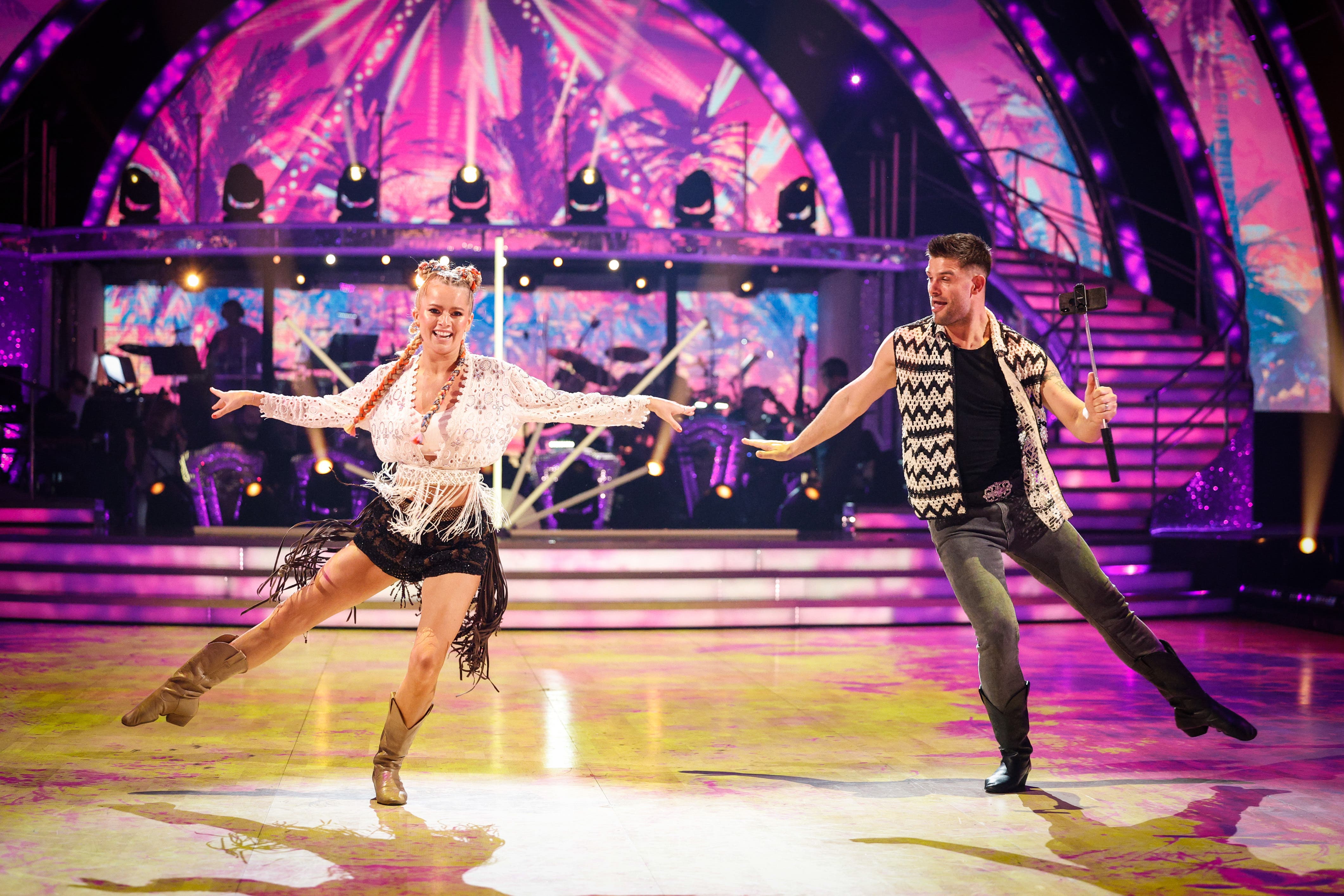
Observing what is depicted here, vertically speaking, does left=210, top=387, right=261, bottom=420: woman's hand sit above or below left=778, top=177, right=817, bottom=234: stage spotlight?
below

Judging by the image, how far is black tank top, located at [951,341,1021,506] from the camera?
11.4 feet

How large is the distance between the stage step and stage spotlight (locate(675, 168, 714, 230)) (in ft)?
15.8

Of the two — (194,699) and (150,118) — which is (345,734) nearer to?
(194,699)

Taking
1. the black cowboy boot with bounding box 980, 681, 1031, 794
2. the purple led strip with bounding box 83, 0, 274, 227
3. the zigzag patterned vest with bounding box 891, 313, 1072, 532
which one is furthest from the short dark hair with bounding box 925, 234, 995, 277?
the purple led strip with bounding box 83, 0, 274, 227

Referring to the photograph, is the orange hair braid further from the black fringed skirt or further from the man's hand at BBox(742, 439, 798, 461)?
the man's hand at BBox(742, 439, 798, 461)

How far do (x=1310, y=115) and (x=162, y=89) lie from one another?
40.6 feet

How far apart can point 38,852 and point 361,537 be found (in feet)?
3.68

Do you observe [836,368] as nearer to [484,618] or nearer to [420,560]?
[484,618]

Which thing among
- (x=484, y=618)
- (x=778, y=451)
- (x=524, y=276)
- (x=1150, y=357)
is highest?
(x=524, y=276)

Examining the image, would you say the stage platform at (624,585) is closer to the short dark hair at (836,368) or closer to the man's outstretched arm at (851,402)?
the man's outstretched arm at (851,402)

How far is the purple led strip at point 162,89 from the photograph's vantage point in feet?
43.3

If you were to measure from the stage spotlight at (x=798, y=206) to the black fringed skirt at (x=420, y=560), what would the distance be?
8.95m

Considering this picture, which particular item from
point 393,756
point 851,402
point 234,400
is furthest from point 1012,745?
point 234,400

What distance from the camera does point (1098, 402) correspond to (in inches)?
130
